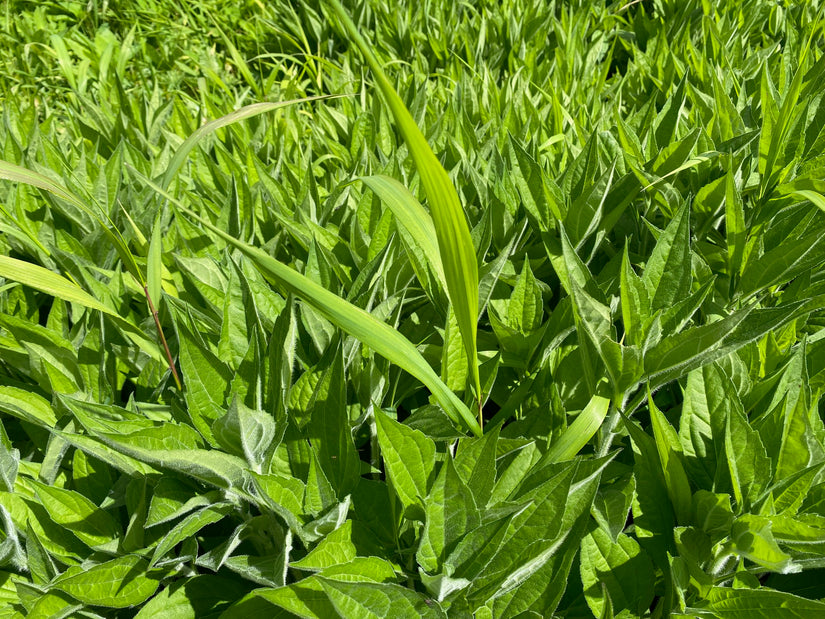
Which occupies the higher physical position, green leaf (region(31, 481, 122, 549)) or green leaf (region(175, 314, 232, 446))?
green leaf (region(175, 314, 232, 446))

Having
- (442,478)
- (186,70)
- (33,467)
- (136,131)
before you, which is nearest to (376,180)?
(442,478)

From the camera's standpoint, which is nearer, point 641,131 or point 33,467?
point 33,467

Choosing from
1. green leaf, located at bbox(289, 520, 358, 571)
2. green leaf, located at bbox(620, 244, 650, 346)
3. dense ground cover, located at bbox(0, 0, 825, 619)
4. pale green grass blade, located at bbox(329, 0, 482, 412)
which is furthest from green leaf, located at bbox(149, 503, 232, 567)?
green leaf, located at bbox(620, 244, 650, 346)

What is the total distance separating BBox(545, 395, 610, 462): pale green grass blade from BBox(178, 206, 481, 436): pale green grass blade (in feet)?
0.64

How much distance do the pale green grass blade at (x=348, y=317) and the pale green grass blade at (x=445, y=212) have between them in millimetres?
72

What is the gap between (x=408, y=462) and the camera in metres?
0.94

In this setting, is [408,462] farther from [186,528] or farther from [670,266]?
[670,266]

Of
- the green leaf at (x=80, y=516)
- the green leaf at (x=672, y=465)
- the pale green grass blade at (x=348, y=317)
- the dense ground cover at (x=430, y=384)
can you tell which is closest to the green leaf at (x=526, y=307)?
the dense ground cover at (x=430, y=384)

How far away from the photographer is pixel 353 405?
120cm

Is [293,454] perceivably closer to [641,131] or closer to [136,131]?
[641,131]

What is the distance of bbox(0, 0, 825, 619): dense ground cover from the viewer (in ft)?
2.86

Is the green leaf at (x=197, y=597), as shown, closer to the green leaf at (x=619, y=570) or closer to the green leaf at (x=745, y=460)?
the green leaf at (x=619, y=570)

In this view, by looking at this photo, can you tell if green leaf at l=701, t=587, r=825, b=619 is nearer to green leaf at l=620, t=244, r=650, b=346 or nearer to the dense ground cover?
the dense ground cover

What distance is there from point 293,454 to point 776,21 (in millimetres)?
2901
